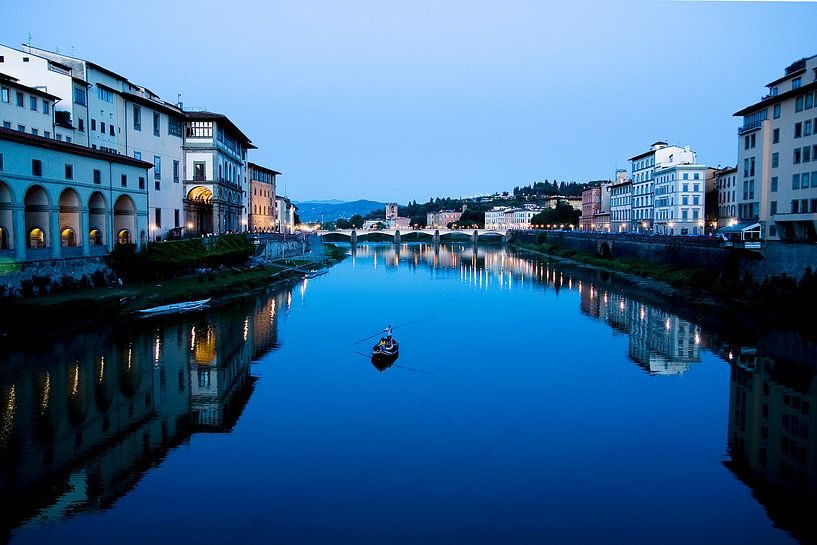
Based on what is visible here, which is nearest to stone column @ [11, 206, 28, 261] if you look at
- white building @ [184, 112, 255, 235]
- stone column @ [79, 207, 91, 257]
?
stone column @ [79, 207, 91, 257]

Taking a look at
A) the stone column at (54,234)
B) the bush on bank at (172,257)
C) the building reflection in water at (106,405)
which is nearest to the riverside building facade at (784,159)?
the building reflection in water at (106,405)

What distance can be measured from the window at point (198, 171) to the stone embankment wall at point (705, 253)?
37280mm

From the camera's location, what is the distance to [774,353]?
25.3 meters

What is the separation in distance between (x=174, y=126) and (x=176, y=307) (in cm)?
2313

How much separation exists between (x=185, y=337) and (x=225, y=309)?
7.86 meters

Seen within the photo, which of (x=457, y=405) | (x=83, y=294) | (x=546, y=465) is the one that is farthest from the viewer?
(x=83, y=294)

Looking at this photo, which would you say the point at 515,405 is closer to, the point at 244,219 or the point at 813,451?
the point at 813,451

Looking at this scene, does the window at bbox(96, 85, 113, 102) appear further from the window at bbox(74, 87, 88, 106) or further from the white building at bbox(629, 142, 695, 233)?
the white building at bbox(629, 142, 695, 233)

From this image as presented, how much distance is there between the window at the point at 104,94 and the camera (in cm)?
4144

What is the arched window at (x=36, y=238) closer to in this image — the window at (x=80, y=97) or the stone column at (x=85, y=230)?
the stone column at (x=85, y=230)

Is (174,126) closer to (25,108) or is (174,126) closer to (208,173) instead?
(208,173)

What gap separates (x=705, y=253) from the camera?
4309 centimetres

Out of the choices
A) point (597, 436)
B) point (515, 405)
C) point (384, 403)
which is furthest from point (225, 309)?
point (597, 436)

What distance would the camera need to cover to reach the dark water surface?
39.7 ft
